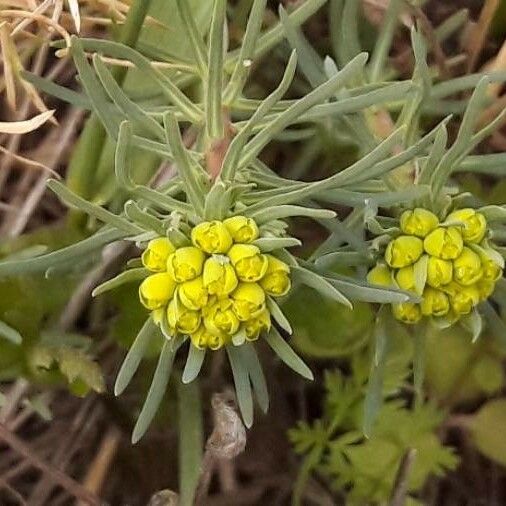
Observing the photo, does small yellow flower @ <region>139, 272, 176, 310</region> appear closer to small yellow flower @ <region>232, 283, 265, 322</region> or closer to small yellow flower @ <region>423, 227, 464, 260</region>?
small yellow flower @ <region>232, 283, 265, 322</region>

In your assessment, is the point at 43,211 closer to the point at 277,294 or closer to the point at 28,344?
the point at 28,344

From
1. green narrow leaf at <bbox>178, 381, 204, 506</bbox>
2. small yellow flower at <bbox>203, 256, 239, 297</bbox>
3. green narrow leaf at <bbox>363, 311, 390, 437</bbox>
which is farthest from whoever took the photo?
green narrow leaf at <bbox>178, 381, 204, 506</bbox>

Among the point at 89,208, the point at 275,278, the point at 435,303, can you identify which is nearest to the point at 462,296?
the point at 435,303

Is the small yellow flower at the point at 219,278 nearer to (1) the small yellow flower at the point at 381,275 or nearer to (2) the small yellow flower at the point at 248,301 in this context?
(2) the small yellow flower at the point at 248,301

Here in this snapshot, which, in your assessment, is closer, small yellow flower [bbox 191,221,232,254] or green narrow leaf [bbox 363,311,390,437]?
small yellow flower [bbox 191,221,232,254]

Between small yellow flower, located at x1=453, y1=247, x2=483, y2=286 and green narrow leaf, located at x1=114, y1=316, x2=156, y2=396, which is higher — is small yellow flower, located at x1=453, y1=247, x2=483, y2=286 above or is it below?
above

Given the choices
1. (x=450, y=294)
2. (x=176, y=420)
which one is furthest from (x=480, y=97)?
(x=176, y=420)

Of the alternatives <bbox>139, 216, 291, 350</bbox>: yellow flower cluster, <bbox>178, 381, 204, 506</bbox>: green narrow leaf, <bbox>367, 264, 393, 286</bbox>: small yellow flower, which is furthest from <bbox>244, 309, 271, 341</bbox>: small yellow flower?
<bbox>178, 381, 204, 506</bbox>: green narrow leaf

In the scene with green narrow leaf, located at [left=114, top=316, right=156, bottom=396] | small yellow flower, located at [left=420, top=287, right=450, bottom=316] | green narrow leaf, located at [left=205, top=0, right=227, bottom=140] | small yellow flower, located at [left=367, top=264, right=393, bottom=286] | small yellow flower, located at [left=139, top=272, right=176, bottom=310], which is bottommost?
green narrow leaf, located at [left=114, top=316, right=156, bottom=396]
